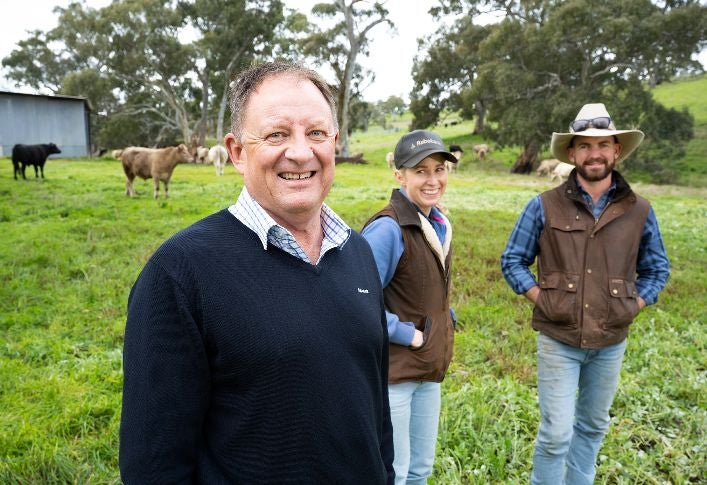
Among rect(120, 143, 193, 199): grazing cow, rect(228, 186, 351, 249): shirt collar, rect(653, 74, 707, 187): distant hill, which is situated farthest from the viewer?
rect(653, 74, 707, 187): distant hill

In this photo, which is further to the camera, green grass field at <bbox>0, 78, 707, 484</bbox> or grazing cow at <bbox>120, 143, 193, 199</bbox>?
grazing cow at <bbox>120, 143, 193, 199</bbox>

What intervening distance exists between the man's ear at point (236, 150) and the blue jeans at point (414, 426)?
4.51ft

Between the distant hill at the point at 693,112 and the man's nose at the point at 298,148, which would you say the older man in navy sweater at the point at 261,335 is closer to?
the man's nose at the point at 298,148

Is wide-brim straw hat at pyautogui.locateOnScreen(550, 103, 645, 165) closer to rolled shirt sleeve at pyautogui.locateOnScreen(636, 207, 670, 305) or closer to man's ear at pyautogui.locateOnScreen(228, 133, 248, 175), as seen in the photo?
rolled shirt sleeve at pyautogui.locateOnScreen(636, 207, 670, 305)

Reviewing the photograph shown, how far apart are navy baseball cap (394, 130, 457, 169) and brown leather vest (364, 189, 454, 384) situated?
0.83 feet

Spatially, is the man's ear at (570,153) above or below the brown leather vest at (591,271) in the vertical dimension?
above

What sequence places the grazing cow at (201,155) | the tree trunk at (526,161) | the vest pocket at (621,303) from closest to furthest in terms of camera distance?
the vest pocket at (621,303), the tree trunk at (526,161), the grazing cow at (201,155)

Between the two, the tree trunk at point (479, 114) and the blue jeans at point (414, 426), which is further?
the tree trunk at point (479, 114)

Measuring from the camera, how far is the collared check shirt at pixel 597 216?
3107 mm

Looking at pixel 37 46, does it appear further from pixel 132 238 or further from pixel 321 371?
pixel 321 371

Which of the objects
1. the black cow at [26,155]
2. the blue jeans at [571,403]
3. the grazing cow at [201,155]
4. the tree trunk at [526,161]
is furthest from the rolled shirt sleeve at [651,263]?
the grazing cow at [201,155]

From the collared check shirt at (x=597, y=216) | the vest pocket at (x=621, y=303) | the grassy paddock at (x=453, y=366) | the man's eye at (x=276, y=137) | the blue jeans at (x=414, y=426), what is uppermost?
the man's eye at (x=276, y=137)

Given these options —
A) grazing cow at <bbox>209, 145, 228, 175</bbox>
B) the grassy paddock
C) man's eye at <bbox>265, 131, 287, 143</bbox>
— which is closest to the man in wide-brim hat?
the grassy paddock

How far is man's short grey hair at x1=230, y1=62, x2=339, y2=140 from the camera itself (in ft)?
4.91
